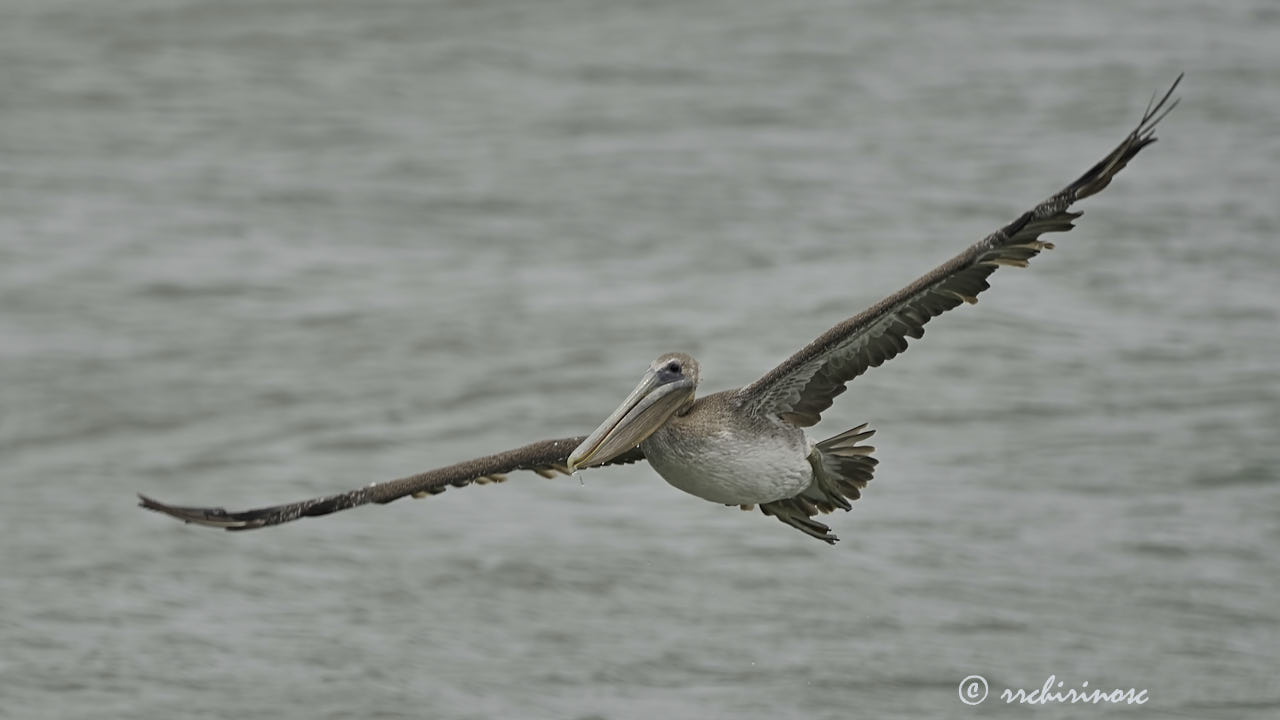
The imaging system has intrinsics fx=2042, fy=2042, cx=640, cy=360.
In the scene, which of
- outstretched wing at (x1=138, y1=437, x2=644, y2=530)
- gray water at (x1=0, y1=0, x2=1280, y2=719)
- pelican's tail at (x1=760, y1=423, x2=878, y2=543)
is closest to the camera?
pelican's tail at (x1=760, y1=423, x2=878, y2=543)

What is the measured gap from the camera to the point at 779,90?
78.3ft

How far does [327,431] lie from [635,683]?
509 cm

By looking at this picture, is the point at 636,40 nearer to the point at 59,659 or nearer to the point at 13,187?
the point at 13,187

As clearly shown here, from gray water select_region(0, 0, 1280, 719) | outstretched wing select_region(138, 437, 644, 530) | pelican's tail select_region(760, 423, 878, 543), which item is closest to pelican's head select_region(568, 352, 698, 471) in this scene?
outstretched wing select_region(138, 437, 644, 530)

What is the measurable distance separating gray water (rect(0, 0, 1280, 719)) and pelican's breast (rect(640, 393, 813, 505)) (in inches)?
122

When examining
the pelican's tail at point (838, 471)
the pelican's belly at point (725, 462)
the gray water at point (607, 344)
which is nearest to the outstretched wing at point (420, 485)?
the pelican's belly at point (725, 462)

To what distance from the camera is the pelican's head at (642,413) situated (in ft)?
27.2

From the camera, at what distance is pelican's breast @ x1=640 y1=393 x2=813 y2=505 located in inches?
Result: 331

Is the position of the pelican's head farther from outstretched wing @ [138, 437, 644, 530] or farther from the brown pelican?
outstretched wing @ [138, 437, 644, 530]

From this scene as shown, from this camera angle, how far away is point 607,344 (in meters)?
17.5

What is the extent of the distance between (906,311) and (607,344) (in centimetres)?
923

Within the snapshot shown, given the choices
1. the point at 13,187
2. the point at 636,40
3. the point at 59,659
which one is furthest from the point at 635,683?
the point at 636,40

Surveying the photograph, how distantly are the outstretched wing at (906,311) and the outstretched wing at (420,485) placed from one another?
832mm

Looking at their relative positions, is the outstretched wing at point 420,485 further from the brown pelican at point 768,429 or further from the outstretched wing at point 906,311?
the outstretched wing at point 906,311
